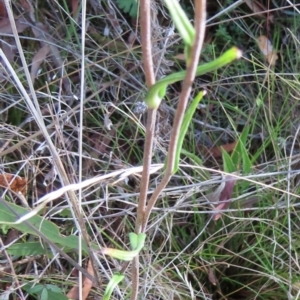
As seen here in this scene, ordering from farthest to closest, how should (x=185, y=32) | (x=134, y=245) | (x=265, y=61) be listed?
1. (x=265, y=61)
2. (x=134, y=245)
3. (x=185, y=32)

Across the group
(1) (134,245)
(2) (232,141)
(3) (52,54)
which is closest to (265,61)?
(2) (232,141)

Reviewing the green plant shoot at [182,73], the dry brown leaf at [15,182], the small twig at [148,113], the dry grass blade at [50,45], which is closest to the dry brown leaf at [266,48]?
the dry grass blade at [50,45]

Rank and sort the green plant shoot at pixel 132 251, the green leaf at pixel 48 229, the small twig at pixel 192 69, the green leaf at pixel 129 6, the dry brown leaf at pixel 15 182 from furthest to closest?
the green leaf at pixel 129 6 → the dry brown leaf at pixel 15 182 → the green leaf at pixel 48 229 → the green plant shoot at pixel 132 251 → the small twig at pixel 192 69

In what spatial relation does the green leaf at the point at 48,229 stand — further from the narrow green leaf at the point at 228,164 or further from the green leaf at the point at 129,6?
the green leaf at the point at 129,6

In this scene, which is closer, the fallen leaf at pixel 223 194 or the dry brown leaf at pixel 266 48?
the fallen leaf at pixel 223 194

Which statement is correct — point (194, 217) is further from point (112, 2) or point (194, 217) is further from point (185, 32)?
point (185, 32)
